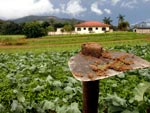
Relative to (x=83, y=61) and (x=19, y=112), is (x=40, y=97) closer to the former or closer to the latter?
(x=19, y=112)

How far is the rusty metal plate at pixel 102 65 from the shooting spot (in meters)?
2.20

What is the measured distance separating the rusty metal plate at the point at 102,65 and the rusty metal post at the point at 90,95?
0.14m

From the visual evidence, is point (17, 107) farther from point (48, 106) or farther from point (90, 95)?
point (90, 95)

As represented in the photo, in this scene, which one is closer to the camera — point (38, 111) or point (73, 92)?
point (38, 111)

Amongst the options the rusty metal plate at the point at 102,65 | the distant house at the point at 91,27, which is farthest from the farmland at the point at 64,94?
the distant house at the point at 91,27

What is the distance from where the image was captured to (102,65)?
233 centimetres

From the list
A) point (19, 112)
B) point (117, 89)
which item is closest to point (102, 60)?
point (19, 112)

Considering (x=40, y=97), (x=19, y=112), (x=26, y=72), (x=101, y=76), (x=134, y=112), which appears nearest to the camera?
(x=101, y=76)

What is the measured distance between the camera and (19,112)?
4258 millimetres

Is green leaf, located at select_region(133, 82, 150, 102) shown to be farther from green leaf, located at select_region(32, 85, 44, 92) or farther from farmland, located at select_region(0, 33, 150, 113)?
green leaf, located at select_region(32, 85, 44, 92)

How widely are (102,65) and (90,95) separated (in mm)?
251

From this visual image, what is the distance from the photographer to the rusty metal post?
2.42 metres

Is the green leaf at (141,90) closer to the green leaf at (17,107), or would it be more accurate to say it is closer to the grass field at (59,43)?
the green leaf at (17,107)

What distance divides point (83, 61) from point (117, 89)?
5.88 meters
